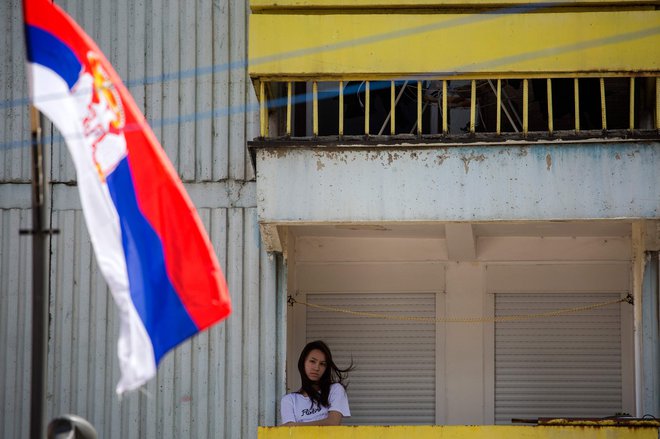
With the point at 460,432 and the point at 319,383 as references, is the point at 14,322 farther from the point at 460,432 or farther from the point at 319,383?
the point at 460,432

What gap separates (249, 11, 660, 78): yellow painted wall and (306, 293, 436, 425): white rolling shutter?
3.39m

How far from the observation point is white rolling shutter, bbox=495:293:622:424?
14.7 m

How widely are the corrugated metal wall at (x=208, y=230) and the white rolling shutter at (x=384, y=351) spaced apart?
1786 mm

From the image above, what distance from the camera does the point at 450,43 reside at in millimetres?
12172

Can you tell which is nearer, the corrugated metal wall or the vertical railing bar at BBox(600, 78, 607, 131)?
the vertical railing bar at BBox(600, 78, 607, 131)

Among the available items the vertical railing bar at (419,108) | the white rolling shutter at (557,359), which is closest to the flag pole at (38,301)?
the vertical railing bar at (419,108)

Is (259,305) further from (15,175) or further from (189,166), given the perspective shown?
(15,175)

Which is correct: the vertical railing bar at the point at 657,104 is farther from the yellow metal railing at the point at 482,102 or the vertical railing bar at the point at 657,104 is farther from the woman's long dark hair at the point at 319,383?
the woman's long dark hair at the point at 319,383

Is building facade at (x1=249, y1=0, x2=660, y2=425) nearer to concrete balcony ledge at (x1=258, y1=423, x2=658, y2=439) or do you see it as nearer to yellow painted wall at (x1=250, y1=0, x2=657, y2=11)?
yellow painted wall at (x1=250, y1=0, x2=657, y2=11)

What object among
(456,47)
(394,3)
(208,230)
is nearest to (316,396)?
(208,230)

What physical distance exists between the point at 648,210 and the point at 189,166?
13.8 ft

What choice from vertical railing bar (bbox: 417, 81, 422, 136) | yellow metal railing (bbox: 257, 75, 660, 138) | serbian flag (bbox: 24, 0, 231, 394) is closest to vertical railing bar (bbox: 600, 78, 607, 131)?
yellow metal railing (bbox: 257, 75, 660, 138)

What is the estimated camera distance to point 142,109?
13406 millimetres

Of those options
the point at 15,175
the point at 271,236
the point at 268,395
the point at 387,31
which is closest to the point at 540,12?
the point at 387,31
